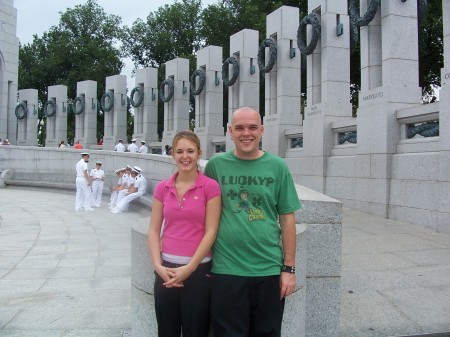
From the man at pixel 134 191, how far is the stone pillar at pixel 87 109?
18.2 meters

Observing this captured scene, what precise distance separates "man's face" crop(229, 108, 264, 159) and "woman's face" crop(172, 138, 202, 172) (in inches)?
10.0

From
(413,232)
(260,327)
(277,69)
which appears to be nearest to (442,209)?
(413,232)

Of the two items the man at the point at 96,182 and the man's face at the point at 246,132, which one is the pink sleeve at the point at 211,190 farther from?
the man at the point at 96,182

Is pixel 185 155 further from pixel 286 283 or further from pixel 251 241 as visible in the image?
pixel 286 283

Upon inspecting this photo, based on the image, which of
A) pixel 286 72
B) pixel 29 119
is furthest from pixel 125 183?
pixel 29 119

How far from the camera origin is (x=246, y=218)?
2527mm

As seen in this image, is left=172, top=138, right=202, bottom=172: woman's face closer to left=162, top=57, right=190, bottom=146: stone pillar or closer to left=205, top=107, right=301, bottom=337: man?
left=205, top=107, right=301, bottom=337: man

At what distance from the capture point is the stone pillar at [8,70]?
31.9 meters

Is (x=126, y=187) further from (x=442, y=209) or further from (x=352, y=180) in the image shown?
(x=442, y=209)

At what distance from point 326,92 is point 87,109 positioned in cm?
2135

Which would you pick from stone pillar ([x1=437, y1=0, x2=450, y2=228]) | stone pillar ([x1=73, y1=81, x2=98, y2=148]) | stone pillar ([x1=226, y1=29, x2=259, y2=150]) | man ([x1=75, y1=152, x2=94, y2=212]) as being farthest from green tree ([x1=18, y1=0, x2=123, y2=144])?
stone pillar ([x1=437, y1=0, x2=450, y2=228])

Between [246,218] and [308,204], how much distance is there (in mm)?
1246

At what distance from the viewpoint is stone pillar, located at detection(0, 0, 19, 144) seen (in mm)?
31859

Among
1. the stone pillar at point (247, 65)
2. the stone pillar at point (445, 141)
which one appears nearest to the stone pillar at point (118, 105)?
the stone pillar at point (247, 65)
